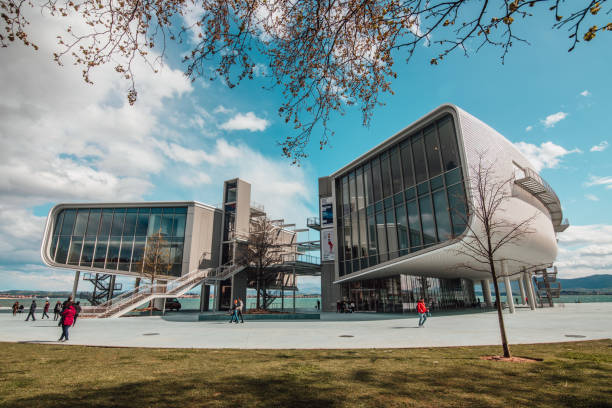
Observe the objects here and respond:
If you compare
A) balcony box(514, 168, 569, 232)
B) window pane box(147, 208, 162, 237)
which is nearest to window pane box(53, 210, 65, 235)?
window pane box(147, 208, 162, 237)

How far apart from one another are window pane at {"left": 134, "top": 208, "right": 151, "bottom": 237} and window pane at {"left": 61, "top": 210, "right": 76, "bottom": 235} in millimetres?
8854

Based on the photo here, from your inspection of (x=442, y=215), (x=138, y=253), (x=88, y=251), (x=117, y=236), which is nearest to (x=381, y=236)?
(x=442, y=215)

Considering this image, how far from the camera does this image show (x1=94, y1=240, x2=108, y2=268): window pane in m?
41.5

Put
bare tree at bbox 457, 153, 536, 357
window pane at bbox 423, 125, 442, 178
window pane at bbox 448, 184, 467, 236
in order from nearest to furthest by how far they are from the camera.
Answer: bare tree at bbox 457, 153, 536, 357 → window pane at bbox 448, 184, 467, 236 → window pane at bbox 423, 125, 442, 178

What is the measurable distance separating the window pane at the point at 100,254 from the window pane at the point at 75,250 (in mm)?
2388

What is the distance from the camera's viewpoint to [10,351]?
9.96m

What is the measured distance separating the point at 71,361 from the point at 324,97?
891 centimetres

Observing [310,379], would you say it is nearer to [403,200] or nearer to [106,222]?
[403,200]

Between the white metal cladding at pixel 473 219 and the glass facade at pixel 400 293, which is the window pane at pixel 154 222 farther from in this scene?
the glass facade at pixel 400 293

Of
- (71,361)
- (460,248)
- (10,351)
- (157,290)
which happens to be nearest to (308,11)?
(71,361)

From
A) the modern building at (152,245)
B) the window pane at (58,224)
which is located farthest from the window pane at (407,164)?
the window pane at (58,224)

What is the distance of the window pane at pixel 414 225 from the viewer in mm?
26094

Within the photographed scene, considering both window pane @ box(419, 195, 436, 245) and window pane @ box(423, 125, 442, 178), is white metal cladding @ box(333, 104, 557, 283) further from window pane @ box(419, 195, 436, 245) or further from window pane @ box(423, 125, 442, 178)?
window pane @ box(419, 195, 436, 245)

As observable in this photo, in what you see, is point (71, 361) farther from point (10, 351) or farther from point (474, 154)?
A: point (474, 154)
